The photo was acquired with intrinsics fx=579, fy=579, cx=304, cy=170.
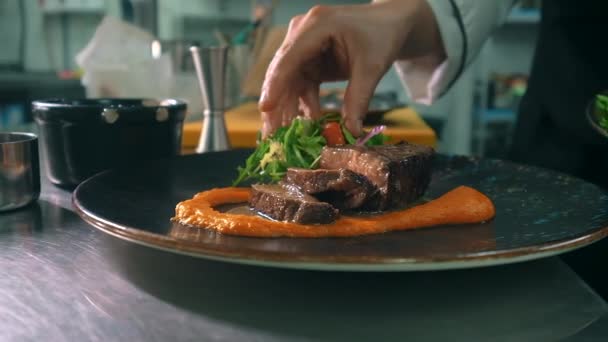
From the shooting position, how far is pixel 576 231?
0.75 m

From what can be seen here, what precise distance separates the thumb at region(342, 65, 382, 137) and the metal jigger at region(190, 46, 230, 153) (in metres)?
0.38

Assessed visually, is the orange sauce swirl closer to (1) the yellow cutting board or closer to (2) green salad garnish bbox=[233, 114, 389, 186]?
(2) green salad garnish bbox=[233, 114, 389, 186]

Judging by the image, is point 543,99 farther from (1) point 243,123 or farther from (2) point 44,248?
(2) point 44,248

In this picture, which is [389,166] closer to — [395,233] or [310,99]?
[395,233]

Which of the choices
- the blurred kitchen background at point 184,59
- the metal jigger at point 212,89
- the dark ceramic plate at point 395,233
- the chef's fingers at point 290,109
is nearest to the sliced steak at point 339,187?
the dark ceramic plate at point 395,233

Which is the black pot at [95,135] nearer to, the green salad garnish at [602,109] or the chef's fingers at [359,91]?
the chef's fingers at [359,91]

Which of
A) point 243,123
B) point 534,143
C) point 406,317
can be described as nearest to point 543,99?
point 534,143

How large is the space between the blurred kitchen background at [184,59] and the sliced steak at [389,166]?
1.23 meters

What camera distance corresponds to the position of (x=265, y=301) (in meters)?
0.68

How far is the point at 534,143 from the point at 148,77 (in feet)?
4.50

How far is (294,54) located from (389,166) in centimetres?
39

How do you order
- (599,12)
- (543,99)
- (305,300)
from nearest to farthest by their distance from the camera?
(305,300) → (599,12) → (543,99)

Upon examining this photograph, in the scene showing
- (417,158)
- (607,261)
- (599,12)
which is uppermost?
(599,12)

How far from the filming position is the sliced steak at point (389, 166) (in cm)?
100
